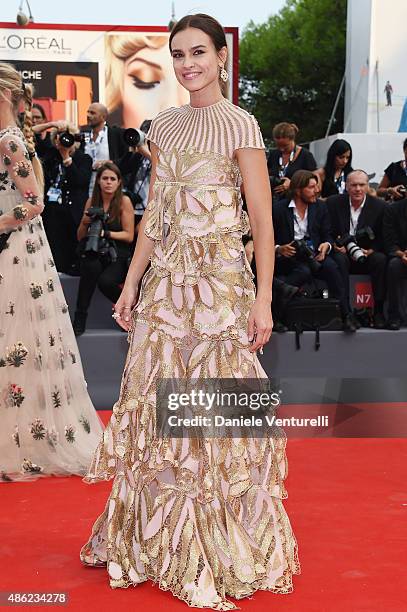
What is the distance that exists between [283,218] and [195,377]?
416 cm

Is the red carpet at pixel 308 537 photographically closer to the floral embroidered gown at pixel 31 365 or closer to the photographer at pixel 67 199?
the floral embroidered gown at pixel 31 365

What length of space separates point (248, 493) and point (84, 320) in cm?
374

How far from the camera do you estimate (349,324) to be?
260 inches

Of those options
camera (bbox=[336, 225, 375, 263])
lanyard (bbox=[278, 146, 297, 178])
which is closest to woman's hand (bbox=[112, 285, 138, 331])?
camera (bbox=[336, 225, 375, 263])

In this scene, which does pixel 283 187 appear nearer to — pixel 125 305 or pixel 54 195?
pixel 54 195

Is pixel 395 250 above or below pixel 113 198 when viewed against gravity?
below

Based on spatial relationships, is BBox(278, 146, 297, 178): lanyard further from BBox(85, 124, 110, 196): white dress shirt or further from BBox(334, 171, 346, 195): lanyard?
BBox(85, 124, 110, 196): white dress shirt

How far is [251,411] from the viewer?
2.95 metres

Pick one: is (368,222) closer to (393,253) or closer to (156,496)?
(393,253)

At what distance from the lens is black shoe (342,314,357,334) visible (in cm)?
661

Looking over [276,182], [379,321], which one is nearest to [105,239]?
[276,182]

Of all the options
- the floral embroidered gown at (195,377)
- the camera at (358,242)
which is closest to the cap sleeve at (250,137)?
the floral embroidered gown at (195,377)

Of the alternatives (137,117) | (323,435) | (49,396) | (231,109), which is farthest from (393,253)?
(137,117)

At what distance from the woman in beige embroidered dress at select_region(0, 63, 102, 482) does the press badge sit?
2.99 m
